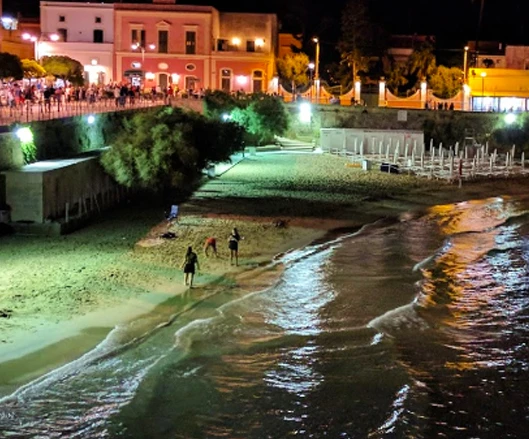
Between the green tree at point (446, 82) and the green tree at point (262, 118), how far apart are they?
1436cm

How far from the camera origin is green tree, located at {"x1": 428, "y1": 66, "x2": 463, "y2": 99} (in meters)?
66.2

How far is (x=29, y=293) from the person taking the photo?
20.3 meters

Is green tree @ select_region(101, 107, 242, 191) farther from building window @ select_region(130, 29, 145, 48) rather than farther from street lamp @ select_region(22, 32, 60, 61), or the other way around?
building window @ select_region(130, 29, 145, 48)

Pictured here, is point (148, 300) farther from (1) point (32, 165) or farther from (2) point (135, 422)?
A: (1) point (32, 165)

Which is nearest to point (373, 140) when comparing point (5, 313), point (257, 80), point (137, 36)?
point (257, 80)

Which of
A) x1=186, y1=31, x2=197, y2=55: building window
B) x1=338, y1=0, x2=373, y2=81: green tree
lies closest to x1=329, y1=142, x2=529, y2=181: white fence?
x1=338, y1=0, x2=373, y2=81: green tree

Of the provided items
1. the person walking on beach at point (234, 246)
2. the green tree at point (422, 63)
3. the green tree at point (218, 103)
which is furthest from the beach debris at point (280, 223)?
the green tree at point (422, 63)

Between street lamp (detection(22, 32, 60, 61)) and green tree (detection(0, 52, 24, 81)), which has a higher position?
street lamp (detection(22, 32, 60, 61))

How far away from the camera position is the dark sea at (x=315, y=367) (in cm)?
1375

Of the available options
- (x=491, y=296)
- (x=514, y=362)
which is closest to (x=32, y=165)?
(x=491, y=296)

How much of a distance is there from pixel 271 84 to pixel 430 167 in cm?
2249

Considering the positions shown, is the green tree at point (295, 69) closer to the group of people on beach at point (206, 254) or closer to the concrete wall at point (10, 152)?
the concrete wall at point (10, 152)

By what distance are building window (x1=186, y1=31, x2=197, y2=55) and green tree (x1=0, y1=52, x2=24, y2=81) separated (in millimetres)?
32367

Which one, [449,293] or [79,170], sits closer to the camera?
[449,293]
